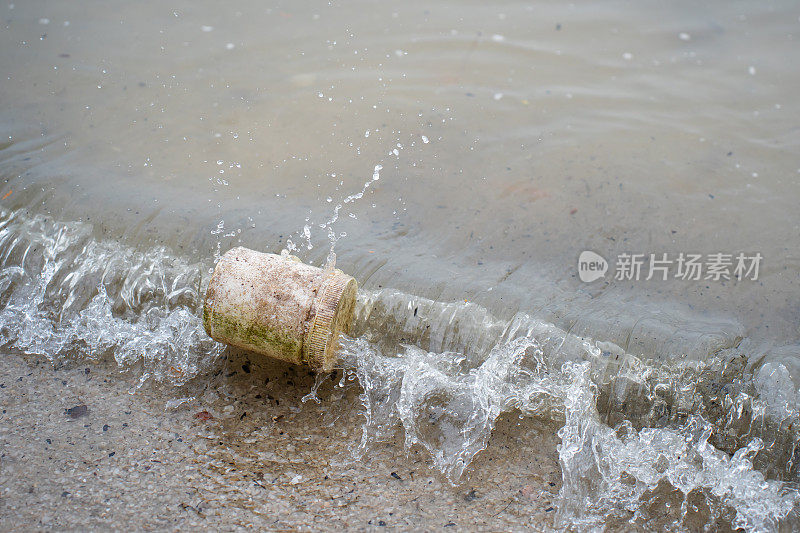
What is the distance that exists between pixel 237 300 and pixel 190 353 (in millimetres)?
502

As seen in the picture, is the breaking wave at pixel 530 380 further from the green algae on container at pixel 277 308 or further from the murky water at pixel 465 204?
the green algae on container at pixel 277 308

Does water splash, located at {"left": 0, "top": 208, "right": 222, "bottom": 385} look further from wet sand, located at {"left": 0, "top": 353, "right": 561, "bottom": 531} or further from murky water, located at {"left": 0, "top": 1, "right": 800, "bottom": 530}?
wet sand, located at {"left": 0, "top": 353, "right": 561, "bottom": 531}

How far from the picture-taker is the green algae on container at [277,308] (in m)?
2.75

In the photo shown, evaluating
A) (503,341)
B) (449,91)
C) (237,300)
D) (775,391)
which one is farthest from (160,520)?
(449,91)

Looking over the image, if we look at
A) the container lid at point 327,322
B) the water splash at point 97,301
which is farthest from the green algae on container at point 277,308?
the water splash at point 97,301

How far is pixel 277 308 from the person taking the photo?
109 inches

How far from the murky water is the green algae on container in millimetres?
287

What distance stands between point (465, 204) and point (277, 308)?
1485mm

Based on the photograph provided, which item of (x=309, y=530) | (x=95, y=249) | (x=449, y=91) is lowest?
(x=309, y=530)

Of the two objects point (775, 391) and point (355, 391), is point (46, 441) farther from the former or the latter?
point (775, 391)

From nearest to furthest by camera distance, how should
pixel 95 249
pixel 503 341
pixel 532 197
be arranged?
pixel 503 341 < pixel 95 249 < pixel 532 197

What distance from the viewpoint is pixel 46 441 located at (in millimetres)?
2621

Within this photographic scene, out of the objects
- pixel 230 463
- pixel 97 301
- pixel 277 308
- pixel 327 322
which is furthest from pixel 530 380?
pixel 97 301

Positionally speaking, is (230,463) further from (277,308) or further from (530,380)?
(530,380)
